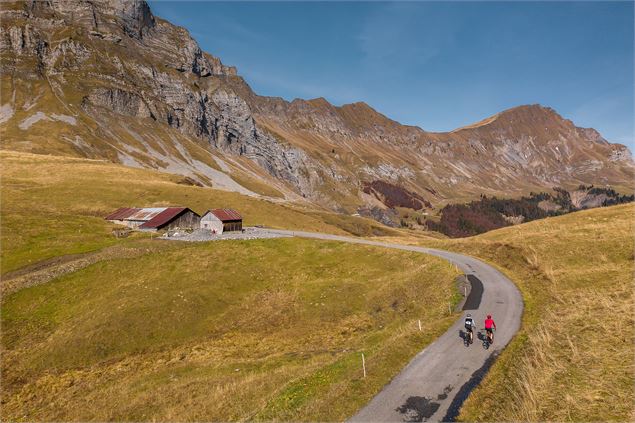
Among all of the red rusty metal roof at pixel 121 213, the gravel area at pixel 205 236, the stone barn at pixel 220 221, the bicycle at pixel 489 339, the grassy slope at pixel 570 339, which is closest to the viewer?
the grassy slope at pixel 570 339

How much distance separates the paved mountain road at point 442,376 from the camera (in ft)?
61.5

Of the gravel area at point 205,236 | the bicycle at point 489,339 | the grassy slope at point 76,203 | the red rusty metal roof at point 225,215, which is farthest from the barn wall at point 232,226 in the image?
the bicycle at point 489,339

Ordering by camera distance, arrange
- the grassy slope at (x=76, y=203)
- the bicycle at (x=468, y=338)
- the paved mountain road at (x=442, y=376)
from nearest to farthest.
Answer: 1. the paved mountain road at (x=442, y=376)
2. the bicycle at (x=468, y=338)
3. the grassy slope at (x=76, y=203)

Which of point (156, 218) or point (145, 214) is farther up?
point (145, 214)

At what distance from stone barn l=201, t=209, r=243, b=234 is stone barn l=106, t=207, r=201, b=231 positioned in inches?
154

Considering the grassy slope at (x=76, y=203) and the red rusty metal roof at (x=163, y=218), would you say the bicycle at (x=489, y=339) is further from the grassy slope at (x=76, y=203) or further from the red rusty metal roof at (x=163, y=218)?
the red rusty metal roof at (x=163, y=218)

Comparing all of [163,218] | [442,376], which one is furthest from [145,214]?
[442,376]

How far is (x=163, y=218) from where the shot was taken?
3157 inches

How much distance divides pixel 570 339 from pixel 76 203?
106 meters

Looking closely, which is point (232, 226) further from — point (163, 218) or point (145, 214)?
point (145, 214)

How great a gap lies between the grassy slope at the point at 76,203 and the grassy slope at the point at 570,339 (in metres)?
58.9

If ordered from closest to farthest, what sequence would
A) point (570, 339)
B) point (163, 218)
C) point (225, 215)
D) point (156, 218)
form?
point (570, 339)
point (163, 218)
point (156, 218)
point (225, 215)

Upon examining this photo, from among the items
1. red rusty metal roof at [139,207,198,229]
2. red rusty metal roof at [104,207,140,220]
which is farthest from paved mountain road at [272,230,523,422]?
red rusty metal roof at [104,207,140,220]

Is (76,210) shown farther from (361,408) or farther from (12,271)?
(361,408)
